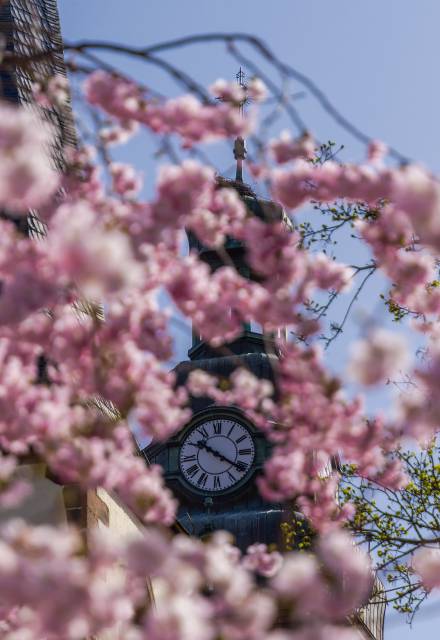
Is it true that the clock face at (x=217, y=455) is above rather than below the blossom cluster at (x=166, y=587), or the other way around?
above

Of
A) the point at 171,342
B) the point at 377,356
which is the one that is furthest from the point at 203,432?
the point at 377,356

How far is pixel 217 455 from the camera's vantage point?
2856 cm

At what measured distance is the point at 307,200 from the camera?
24.6ft

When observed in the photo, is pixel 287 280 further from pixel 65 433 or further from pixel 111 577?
pixel 111 577

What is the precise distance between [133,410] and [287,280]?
1.20 metres

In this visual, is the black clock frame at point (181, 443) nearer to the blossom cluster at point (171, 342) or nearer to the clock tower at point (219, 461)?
the clock tower at point (219, 461)

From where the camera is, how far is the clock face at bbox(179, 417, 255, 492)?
1126 inches

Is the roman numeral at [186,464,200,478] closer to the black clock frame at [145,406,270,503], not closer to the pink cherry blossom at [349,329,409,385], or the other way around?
the black clock frame at [145,406,270,503]

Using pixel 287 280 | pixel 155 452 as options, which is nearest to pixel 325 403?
pixel 287 280

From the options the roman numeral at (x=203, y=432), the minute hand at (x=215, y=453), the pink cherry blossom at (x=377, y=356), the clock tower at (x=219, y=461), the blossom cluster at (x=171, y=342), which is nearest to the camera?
the blossom cluster at (x=171, y=342)

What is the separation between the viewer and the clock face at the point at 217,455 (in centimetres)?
2859

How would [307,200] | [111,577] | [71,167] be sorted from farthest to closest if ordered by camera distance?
[111,577], [307,200], [71,167]

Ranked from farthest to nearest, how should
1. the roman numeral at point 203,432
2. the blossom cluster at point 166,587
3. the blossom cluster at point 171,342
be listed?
the roman numeral at point 203,432
the blossom cluster at point 171,342
the blossom cluster at point 166,587

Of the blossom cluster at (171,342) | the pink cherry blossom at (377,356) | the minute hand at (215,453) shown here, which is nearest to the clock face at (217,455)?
the minute hand at (215,453)
